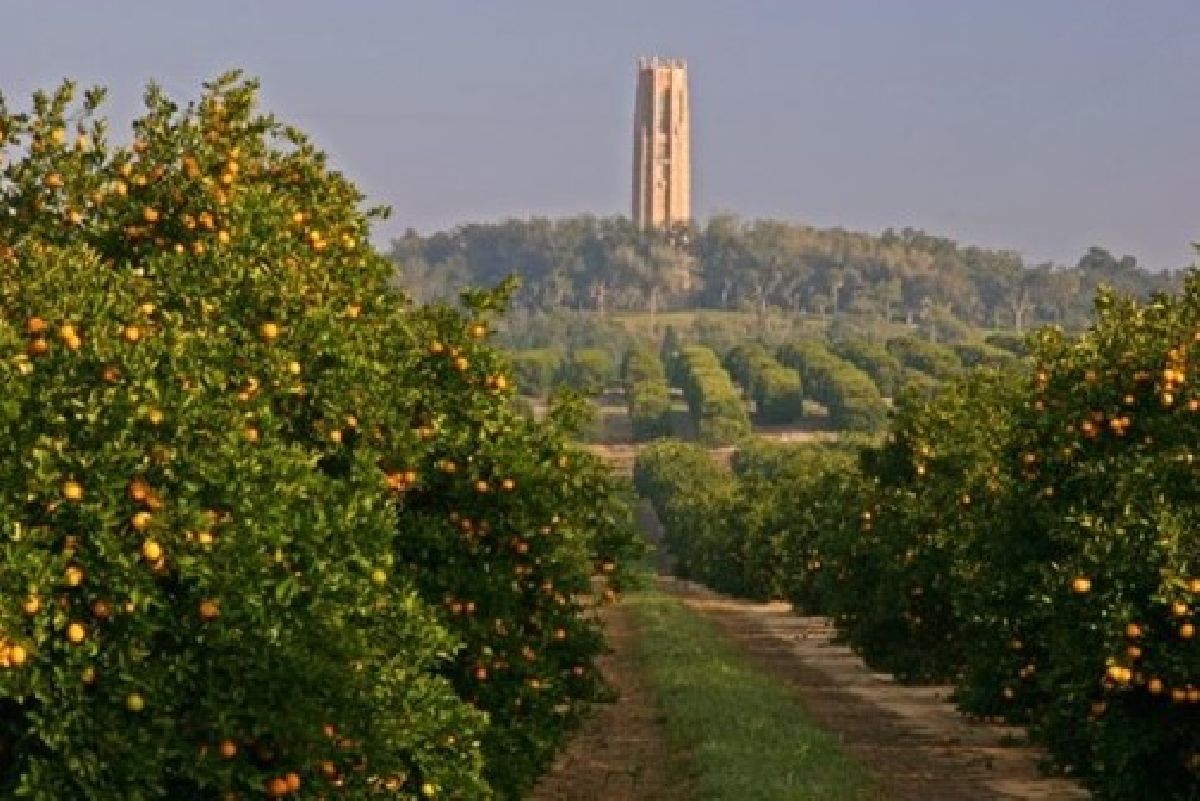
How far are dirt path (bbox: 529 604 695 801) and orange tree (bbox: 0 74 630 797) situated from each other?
10.5 metres

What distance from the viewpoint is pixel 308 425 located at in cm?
2055

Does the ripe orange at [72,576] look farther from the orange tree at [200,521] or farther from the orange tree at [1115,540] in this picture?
the orange tree at [1115,540]

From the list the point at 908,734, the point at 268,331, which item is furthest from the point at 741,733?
the point at 268,331

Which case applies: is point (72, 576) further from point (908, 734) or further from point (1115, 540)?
point (908, 734)

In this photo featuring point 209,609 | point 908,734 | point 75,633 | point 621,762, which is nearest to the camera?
point 75,633

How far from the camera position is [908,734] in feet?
135

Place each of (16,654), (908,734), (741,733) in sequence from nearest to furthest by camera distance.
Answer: (16,654) → (741,733) → (908,734)

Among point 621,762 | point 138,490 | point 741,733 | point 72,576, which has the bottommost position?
point 621,762

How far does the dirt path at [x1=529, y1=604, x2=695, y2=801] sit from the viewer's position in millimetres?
31984

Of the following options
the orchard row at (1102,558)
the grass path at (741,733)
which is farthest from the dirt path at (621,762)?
the orchard row at (1102,558)

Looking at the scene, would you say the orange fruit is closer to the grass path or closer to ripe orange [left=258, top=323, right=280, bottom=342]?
ripe orange [left=258, top=323, right=280, bottom=342]

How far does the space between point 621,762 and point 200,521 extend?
70.0 feet

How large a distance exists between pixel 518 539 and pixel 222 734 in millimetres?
8564

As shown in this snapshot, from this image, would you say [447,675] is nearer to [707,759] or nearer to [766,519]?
[707,759]
